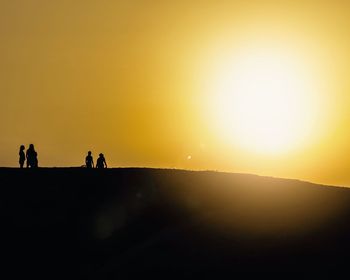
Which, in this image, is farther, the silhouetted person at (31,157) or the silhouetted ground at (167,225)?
the silhouetted person at (31,157)

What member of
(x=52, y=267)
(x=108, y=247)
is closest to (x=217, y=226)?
(x=108, y=247)

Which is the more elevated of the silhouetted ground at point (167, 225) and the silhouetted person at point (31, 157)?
the silhouetted person at point (31, 157)

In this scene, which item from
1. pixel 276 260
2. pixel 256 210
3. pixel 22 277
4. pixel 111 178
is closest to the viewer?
pixel 276 260

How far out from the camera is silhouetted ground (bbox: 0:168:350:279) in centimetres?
3994

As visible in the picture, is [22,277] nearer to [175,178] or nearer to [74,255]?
[74,255]

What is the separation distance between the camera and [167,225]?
1758 inches

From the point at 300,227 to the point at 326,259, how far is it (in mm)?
3709

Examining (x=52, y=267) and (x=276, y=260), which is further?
(x=52, y=267)

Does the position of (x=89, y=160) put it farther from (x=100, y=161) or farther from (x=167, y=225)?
(x=167, y=225)

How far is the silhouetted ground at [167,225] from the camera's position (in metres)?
39.9

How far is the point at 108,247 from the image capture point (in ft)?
144

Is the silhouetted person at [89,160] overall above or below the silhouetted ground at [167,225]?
above

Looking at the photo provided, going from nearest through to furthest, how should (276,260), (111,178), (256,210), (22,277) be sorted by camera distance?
(276,260)
(22,277)
(256,210)
(111,178)

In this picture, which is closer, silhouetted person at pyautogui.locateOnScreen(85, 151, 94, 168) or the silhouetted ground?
the silhouetted ground
